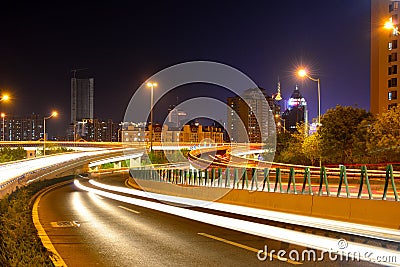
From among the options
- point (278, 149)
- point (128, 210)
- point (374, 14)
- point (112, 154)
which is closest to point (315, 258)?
point (128, 210)

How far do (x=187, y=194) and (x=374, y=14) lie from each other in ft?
263

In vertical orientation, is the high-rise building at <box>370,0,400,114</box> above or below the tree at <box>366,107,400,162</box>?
above

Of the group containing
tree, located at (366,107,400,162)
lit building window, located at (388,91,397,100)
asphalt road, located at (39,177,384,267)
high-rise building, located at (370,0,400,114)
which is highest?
high-rise building, located at (370,0,400,114)

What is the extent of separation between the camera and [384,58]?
88.4m

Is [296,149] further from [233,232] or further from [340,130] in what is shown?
[233,232]

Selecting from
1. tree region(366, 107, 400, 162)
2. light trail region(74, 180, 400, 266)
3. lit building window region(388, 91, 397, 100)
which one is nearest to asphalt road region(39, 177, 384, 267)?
light trail region(74, 180, 400, 266)

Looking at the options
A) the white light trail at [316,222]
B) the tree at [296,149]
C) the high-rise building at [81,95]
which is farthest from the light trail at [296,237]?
the high-rise building at [81,95]

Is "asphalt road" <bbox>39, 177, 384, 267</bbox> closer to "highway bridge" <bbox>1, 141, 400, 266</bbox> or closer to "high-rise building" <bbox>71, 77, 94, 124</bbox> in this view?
"highway bridge" <bbox>1, 141, 400, 266</bbox>

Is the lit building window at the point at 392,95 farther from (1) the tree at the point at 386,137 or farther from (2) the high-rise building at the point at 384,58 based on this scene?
(1) the tree at the point at 386,137

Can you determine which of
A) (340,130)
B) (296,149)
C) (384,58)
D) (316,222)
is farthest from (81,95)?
(316,222)

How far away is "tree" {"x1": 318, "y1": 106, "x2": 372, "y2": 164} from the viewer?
48.9 m

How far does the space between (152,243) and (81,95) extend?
514 ft

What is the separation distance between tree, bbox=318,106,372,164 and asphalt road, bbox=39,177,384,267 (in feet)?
115

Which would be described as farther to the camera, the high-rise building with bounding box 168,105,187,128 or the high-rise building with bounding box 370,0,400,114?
the high-rise building with bounding box 370,0,400,114
